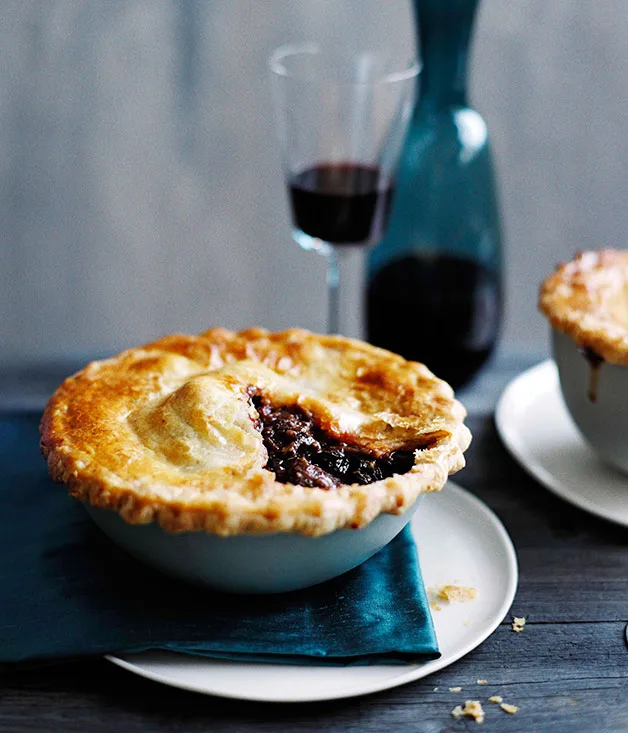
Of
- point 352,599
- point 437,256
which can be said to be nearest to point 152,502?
point 352,599

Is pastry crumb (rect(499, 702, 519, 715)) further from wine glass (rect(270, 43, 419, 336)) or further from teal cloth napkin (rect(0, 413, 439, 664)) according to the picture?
wine glass (rect(270, 43, 419, 336))

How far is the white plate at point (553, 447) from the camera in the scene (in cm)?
179

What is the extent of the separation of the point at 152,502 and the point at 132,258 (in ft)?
6.15

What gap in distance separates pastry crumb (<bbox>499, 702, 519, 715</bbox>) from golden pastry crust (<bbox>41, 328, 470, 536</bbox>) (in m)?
0.28

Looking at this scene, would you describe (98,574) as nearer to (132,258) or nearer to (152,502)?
(152,502)

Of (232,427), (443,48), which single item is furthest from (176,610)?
(443,48)

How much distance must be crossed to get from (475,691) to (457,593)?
0.58 ft

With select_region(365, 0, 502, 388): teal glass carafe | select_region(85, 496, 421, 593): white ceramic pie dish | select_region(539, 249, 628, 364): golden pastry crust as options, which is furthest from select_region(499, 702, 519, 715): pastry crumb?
select_region(365, 0, 502, 388): teal glass carafe

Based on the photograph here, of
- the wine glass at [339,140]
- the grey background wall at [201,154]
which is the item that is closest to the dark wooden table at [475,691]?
the wine glass at [339,140]

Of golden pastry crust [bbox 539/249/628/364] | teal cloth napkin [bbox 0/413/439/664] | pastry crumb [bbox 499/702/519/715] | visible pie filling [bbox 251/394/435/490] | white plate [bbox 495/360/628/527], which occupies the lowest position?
white plate [bbox 495/360/628/527]

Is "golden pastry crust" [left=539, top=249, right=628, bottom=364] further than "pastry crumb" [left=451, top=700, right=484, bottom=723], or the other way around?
"golden pastry crust" [left=539, top=249, right=628, bottom=364]

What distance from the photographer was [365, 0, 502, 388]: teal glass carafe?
2.21 m

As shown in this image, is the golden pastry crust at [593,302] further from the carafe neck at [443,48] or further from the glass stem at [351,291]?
the glass stem at [351,291]

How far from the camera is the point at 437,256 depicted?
2.25 m
